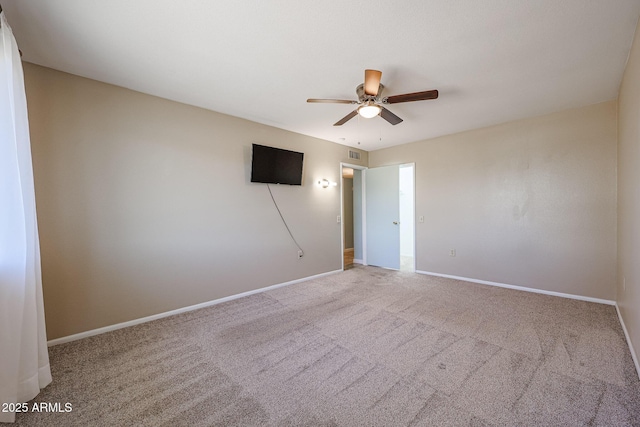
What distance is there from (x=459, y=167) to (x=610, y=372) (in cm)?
331

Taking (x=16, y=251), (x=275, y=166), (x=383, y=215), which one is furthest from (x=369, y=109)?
(x=383, y=215)

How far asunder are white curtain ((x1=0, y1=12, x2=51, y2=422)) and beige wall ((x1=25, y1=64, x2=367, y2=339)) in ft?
2.47

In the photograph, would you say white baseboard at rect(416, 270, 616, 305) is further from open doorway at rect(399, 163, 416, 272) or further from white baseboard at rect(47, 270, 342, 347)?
white baseboard at rect(47, 270, 342, 347)

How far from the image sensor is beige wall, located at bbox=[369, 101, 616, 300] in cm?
333

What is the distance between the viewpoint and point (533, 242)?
380 cm

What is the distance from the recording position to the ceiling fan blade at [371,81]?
2180 millimetres

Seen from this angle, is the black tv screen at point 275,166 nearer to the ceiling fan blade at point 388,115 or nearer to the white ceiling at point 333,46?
the white ceiling at point 333,46

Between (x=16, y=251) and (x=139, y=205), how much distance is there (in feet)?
4.09

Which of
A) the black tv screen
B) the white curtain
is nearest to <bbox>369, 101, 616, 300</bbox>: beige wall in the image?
the black tv screen

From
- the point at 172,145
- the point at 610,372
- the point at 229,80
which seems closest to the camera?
the point at 610,372

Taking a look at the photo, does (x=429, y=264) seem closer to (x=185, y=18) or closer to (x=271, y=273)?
(x=271, y=273)

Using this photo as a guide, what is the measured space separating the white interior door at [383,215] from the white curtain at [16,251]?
5.07 meters

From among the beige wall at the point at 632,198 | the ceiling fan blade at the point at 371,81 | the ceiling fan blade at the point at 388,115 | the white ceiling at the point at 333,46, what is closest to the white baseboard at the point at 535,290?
the beige wall at the point at 632,198

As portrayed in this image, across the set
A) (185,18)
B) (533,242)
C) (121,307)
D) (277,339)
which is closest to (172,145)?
(185,18)
